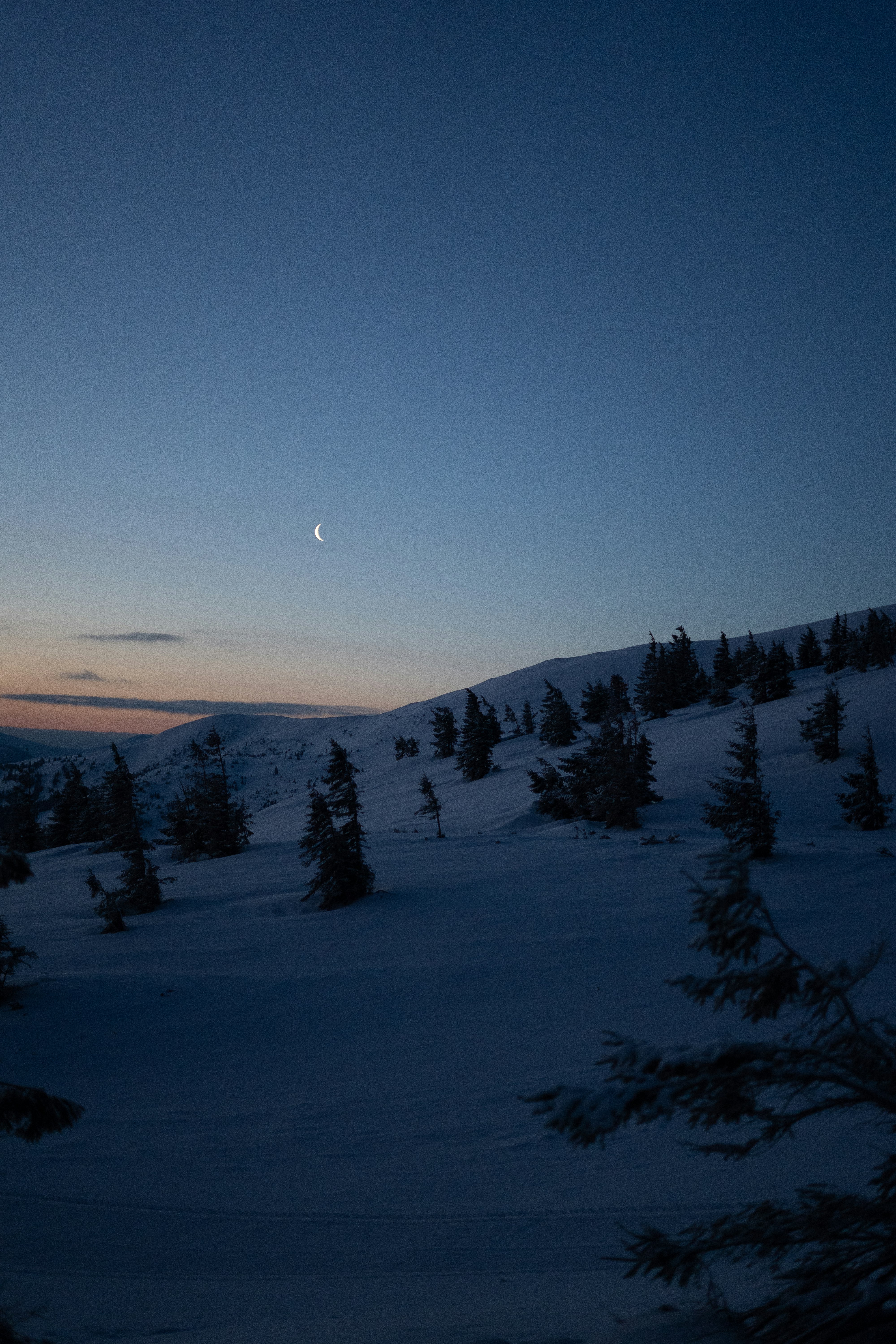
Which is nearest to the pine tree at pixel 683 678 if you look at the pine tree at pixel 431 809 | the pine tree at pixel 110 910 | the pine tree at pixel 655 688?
the pine tree at pixel 655 688

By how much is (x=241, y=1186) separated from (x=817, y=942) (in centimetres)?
1492

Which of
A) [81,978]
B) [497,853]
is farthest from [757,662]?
[81,978]

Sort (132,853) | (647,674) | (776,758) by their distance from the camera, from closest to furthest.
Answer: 1. (132,853)
2. (776,758)
3. (647,674)

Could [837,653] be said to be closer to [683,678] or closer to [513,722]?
[683,678]

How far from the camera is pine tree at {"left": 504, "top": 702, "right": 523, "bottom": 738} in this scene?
87062 millimetres

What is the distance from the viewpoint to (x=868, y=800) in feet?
103

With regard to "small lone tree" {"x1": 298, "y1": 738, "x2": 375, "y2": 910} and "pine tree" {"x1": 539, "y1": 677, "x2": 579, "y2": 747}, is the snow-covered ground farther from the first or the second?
"pine tree" {"x1": 539, "y1": 677, "x2": 579, "y2": 747}

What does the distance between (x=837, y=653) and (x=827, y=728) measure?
3817 cm

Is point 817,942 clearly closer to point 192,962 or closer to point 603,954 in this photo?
point 603,954

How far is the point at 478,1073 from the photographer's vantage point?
1189 cm

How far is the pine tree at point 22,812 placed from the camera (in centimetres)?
779

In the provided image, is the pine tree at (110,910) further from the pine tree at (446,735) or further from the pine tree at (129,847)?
the pine tree at (446,735)

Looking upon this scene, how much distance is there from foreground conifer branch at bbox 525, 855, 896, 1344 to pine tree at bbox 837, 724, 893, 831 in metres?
31.1

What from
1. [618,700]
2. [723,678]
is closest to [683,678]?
[723,678]
